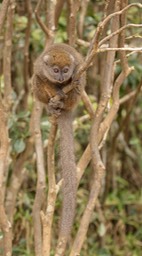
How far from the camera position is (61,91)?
341 cm

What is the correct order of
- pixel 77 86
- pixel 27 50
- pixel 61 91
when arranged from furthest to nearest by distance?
pixel 27 50 → pixel 61 91 → pixel 77 86

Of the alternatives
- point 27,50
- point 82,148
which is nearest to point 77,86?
point 27,50

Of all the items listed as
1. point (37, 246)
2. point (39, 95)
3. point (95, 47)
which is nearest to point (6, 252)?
point (37, 246)

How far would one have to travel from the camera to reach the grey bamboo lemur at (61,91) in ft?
10.1

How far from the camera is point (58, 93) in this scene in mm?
3377

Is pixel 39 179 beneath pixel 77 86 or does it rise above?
beneath

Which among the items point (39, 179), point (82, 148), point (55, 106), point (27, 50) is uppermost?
point (27, 50)

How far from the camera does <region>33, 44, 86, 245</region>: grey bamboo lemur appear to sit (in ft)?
10.1

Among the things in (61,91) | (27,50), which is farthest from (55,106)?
(27,50)

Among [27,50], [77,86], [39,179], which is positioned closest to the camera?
[77,86]

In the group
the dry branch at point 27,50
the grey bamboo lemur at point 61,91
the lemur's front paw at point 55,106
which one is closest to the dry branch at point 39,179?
the grey bamboo lemur at point 61,91

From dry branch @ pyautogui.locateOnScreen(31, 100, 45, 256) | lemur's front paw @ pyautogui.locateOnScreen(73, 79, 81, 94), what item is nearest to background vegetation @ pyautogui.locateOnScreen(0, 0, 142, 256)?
dry branch @ pyautogui.locateOnScreen(31, 100, 45, 256)

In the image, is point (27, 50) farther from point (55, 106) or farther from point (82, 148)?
point (82, 148)

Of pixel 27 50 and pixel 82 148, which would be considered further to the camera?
pixel 82 148
